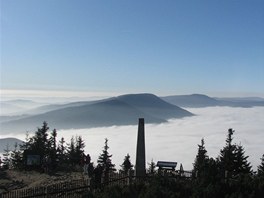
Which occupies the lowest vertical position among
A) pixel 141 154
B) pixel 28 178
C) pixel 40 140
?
pixel 28 178

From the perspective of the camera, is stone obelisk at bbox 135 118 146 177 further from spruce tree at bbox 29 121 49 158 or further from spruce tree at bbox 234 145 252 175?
spruce tree at bbox 234 145 252 175

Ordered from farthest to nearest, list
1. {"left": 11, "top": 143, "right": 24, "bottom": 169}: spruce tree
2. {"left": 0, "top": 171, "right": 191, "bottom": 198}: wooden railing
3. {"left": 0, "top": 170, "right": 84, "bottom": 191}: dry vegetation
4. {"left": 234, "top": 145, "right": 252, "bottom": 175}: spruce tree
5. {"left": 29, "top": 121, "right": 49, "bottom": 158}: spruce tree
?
{"left": 234, "top": 145, "right": 252, "bottom": 175}: spruce tree → {"left": 29, "top": 121, "right": 49, "bottom": 158}: spruce tree → {"left": 11, "top": 143, "right": 24, "bottom": 169}: spruce tree → {"left": 0, "top": 170, "right": 84, "bottom": 191}: dry vegetation → {"left": 0, "top": 171, "right": 191, "bottom": 198}: wooden railing

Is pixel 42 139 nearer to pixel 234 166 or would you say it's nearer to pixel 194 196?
pixel 234 166

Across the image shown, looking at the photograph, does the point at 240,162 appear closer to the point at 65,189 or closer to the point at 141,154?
the point at 141,154

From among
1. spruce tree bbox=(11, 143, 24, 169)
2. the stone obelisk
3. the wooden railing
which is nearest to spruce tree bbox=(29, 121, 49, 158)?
spruce tree bbox=(11, 143, 24, 169)

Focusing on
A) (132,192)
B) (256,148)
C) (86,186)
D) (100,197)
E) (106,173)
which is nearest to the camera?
(100,197)

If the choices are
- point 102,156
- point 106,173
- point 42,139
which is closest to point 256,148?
point 102,156

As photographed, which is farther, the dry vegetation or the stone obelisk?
the stone obelisk

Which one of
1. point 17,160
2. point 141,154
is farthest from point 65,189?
point 17,160

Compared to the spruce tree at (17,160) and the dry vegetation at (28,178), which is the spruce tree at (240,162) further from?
the spruce tree at (17,160)

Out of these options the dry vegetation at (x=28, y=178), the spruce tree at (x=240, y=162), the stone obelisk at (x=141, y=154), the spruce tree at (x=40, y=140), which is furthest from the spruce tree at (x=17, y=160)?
the spruce tree at (x=240, y=162)

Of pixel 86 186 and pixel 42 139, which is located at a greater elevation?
pixel 42 139
